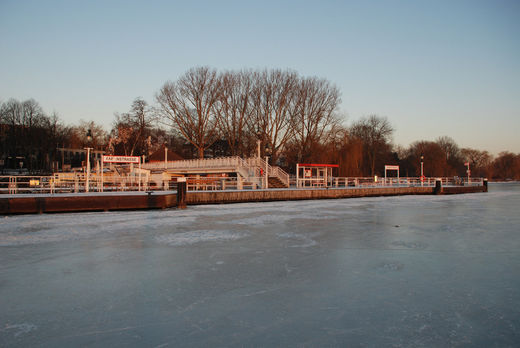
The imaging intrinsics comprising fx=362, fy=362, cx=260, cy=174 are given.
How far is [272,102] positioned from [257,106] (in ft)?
6.17

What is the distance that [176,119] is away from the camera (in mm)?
45750

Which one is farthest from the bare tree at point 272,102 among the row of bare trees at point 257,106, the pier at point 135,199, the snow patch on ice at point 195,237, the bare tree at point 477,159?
the bare tree at point 477,159

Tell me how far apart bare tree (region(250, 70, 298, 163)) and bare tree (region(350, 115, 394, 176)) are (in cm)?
2024

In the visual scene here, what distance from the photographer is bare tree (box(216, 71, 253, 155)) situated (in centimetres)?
4413

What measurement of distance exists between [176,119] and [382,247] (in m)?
40.4

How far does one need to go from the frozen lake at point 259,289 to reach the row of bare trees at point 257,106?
34778 mm

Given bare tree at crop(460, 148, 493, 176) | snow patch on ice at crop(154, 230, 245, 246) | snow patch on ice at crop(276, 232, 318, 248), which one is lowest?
snow patch on ice at crop(276, 232, 318, 248)

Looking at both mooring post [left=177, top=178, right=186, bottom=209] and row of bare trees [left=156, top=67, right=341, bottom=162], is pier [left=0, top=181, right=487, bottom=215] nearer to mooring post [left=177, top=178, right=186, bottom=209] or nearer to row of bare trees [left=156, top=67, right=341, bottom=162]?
mooring post [left=177, top=178, right=186, bottom=209]

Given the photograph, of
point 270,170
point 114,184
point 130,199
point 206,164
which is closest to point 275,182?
point 270,170

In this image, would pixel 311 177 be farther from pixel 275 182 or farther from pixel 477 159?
pixel 477 159

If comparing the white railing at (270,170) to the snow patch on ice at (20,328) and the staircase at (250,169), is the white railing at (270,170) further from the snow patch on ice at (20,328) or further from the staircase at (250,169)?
the snow patch on ice at (20,328)

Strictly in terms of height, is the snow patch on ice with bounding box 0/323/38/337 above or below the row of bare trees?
below

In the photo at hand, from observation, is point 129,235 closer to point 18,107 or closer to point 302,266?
point 302,266

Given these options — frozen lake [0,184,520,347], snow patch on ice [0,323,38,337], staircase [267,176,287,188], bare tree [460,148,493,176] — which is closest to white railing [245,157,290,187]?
staircase [267,176,287,188]
